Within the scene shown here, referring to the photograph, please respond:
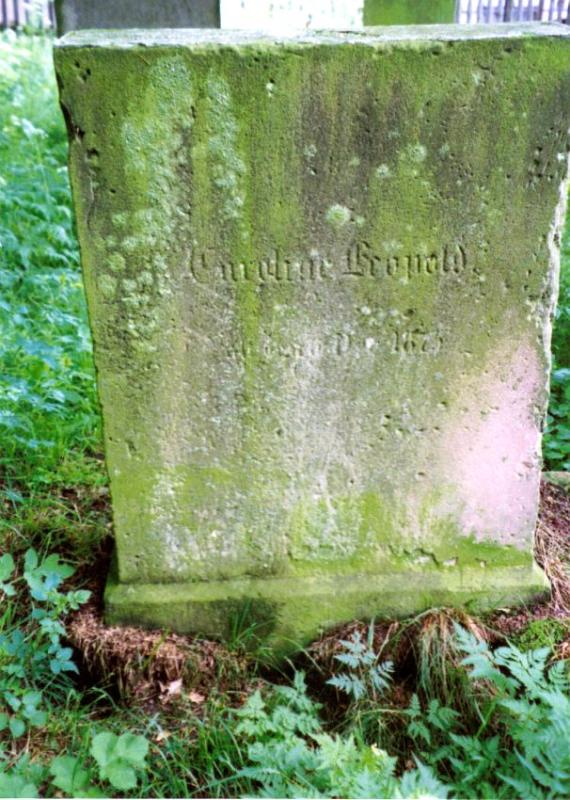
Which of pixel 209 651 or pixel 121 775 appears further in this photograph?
→ pixel 209 651

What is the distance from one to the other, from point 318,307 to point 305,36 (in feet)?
2.35

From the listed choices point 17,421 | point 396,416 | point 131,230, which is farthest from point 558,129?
point 17,421

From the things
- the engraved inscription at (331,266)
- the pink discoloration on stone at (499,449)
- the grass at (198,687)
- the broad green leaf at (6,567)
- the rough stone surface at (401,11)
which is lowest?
the grass at (198,687)

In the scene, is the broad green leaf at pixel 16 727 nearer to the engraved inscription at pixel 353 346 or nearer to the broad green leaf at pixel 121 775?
the broad green leaf at pixel 121 775

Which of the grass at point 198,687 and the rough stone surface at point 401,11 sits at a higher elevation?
the rough stone surface at point 401,11

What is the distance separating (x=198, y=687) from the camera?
2.48 metres

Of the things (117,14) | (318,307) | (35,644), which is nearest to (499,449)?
(318,307)

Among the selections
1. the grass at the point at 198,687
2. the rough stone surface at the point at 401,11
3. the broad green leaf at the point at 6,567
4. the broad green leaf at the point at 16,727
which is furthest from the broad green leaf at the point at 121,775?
the rough stone surface at the point at 401,11

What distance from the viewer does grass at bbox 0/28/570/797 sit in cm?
214

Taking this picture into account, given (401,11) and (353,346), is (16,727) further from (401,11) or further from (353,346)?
(401,11)

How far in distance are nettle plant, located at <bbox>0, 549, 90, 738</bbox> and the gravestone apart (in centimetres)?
19

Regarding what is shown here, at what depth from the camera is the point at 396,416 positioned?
2.47m

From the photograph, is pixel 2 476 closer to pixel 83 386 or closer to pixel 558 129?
pixel 83 386

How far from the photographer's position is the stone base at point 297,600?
257cm
